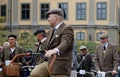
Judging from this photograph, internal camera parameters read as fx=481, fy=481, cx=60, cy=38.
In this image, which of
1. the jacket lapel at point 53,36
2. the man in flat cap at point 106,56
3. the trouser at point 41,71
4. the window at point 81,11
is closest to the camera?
the trouser at point 41,71

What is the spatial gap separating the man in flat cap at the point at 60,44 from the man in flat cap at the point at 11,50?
4.36 meters

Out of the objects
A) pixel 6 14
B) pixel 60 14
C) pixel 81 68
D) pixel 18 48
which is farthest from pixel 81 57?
pixel 6 14

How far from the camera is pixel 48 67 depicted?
8.54 meters

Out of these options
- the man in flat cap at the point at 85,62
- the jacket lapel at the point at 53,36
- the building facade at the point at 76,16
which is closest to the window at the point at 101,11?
the building facade at the point at 76,16

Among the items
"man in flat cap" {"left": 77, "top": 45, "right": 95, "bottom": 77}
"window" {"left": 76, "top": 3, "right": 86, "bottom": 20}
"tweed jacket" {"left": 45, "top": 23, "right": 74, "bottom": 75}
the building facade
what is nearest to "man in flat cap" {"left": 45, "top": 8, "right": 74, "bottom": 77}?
"tweed jacket" {"left": 45, "top": 23, "right": 74, "bottom": 75}

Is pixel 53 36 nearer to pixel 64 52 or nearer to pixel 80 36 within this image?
pixel 64 52

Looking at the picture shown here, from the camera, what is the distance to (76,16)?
69.8 m

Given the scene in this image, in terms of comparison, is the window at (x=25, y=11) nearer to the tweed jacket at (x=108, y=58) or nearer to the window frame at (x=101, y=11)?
the window frame at (x=101, y=11)

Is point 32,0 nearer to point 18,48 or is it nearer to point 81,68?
point 81,68

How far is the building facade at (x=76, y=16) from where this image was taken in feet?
225

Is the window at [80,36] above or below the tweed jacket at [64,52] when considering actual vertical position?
below

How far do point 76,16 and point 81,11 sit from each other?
1.07 m

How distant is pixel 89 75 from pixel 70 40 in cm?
857

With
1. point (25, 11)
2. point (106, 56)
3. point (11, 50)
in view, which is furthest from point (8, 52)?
point (25, 11)
